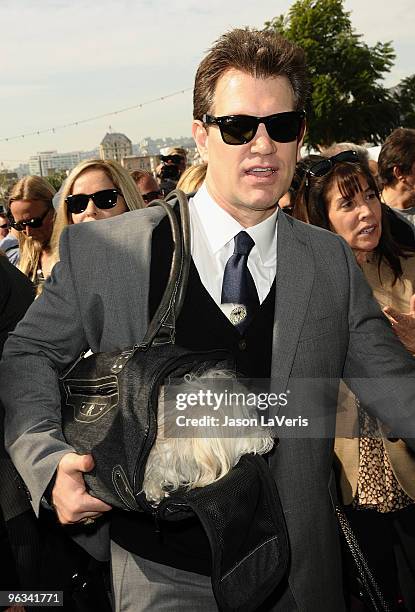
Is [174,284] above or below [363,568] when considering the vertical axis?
above

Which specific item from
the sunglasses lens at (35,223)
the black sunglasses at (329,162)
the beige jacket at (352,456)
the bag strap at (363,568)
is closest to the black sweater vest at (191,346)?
the bag strap at (363,568)

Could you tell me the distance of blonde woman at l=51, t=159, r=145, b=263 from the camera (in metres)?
4.88

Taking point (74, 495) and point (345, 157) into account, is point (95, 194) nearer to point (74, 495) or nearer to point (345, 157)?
point (345, 157)

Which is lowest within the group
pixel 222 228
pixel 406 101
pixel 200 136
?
pixel 406 101

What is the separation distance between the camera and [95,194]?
16.1 feet

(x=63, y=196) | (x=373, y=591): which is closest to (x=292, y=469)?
(x=373, y=591)

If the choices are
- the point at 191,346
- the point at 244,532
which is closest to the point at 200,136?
the point at 191,346

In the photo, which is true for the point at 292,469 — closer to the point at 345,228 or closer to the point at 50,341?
the point at 50,341

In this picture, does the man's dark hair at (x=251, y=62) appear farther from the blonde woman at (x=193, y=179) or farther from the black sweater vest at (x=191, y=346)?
the blonde woman at (x=193, y=179)

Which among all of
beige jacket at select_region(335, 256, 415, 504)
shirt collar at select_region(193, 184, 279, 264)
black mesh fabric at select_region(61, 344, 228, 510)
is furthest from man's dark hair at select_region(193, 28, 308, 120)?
beige jacket at select_region(335, 256, 415, 504)

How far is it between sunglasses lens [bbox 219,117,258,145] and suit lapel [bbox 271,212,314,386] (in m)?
0.35

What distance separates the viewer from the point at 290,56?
2518 mm

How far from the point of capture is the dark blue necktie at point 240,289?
2.46 m

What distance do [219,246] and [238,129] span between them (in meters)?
0.38
